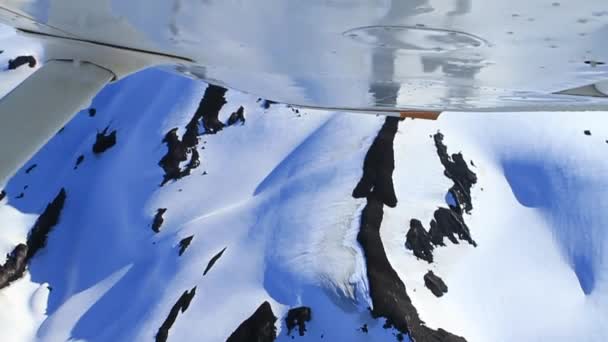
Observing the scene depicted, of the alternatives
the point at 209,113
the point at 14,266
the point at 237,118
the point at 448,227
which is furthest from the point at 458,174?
the point at 14,266

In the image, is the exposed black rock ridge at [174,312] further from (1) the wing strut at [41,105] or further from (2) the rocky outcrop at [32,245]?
(1) the wing strut at [41,105]

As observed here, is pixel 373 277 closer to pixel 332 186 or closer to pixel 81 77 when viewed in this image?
pixel 332 186

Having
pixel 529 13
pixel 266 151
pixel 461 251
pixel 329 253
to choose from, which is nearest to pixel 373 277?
pixel 329 253

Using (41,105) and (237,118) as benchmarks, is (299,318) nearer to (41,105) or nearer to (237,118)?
(237,118)

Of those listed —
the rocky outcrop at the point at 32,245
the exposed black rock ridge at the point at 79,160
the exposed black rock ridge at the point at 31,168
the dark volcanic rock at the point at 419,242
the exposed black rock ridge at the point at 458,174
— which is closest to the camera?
the dark volcanic rock at the point at 419,242

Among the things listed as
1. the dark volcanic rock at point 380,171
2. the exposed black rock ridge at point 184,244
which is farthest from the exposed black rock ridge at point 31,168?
the dark volcanic rock at point 380,171
